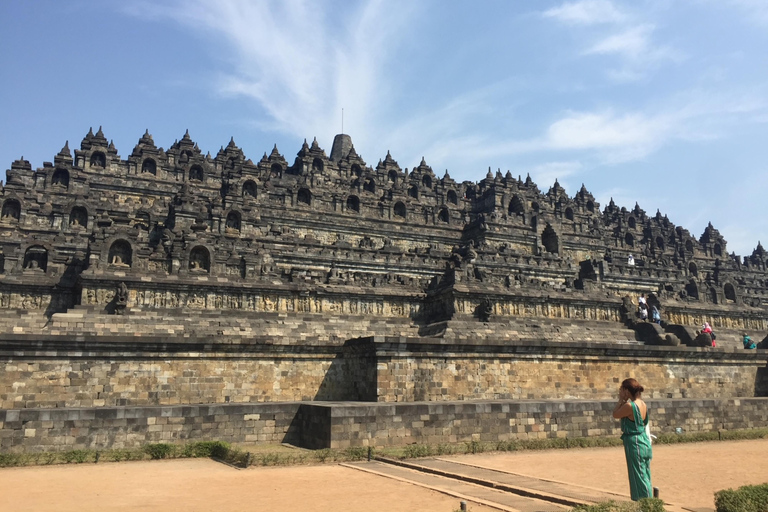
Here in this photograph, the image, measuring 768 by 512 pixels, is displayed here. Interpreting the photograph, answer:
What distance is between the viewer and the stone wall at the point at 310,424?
14430 millimetres

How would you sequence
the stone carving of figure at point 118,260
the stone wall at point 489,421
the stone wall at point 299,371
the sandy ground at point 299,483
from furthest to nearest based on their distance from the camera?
the stone carving of figure at point 118,260, the stone wall at point 299,371, the stone wall at point 489,421, the sandy ground at point 299,483

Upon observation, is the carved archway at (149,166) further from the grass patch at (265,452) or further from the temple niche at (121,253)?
the grass patch at (265,452)

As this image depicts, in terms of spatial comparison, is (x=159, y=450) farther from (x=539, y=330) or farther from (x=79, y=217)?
(x=79, y=217)

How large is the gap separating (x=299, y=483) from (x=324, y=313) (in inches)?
749

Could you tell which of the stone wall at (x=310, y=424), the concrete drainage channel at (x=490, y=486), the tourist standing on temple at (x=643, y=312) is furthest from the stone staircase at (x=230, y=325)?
the tourist standing on temple at (x=643, y=312)

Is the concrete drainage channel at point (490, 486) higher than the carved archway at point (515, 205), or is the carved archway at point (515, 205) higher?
the carved archway at point (515, 205)

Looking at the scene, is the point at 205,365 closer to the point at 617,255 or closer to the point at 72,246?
the point at 72,246

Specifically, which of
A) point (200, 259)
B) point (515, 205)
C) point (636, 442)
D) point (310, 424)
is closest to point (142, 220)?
point (200, 259)

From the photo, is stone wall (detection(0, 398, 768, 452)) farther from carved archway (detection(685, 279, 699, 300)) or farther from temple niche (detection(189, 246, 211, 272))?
carved archway (detection(685, 279, 699, 300))

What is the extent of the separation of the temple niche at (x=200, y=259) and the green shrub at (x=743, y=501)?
25.4 meters

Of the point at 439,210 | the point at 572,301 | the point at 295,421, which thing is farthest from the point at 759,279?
the point at 295,421

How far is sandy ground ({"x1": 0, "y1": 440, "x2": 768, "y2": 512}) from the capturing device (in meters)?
9.39

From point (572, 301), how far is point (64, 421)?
25.8 metres

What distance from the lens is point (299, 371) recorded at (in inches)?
831
